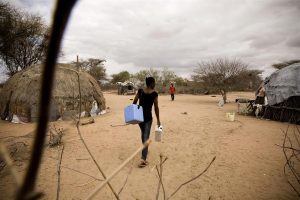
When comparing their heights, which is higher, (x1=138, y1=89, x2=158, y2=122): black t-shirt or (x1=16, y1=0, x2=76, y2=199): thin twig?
(x1=16, y1=0, x2=76, y2=199): thin twig

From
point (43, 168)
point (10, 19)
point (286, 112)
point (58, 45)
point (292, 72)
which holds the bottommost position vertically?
point (43, 168)

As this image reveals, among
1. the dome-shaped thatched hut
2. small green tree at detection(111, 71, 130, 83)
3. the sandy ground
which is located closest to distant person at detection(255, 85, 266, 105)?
the sandy ground

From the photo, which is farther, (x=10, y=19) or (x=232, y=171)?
(x=10, y=19)

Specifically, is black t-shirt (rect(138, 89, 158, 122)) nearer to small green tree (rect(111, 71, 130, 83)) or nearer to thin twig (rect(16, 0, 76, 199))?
thin twig (rect(16, 0, 76, 199))

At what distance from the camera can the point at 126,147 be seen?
6840mm

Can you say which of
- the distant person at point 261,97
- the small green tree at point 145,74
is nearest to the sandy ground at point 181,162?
the distant person at point 261,97

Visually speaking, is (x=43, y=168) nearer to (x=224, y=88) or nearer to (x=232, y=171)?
(x=232, y=171)

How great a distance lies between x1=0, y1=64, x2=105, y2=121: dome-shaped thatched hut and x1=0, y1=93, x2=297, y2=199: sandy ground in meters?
1.51

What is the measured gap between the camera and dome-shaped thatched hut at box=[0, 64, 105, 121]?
11.0 meters

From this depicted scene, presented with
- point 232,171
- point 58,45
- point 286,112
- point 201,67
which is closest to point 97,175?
point 232,171

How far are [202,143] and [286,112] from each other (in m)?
6.40

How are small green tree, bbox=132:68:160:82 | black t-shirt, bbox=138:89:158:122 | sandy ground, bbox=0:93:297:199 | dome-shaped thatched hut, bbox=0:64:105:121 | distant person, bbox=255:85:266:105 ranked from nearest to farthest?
sandy ground, bbox=0:93:297:199 < black t-shirt, bbox=138:89:158:122 < dome-shaped thatched hut, bbox=0:64:105:121 < distant person, bbox=255:85:266:105 < small green tree, bbox=132:68:160:82

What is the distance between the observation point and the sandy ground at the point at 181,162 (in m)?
4.27

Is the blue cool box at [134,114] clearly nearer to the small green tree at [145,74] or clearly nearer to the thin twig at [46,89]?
the thin twig at [46,89]
